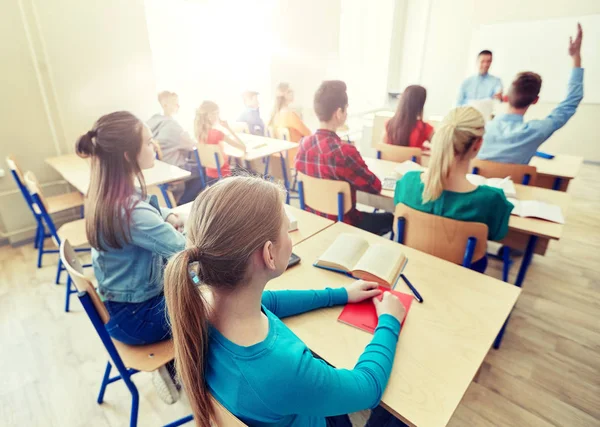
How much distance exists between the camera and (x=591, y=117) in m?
4.89

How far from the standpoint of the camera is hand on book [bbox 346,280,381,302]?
1.06 m

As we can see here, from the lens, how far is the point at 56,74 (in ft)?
9.91

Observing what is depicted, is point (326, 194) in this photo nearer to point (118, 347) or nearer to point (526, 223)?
point (526, 223)

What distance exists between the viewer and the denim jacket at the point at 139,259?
1213 mm

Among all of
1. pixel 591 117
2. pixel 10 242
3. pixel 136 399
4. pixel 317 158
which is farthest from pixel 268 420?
pixel 591 117

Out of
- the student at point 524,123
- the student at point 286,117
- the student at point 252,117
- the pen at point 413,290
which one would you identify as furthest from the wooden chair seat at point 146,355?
the student at point 252,117

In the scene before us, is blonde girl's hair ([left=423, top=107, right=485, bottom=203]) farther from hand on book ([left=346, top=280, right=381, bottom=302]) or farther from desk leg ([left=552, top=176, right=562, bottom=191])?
desk leg ([left=552, top=176, right=562, bottom=191])

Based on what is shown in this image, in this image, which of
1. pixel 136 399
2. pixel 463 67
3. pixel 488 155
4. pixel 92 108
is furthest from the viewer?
pixel 463 67

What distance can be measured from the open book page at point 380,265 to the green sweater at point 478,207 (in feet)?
1.23

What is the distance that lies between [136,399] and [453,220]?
1438 mm

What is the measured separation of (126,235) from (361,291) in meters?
0.83

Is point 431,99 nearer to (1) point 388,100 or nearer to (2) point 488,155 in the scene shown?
(1) point 388,100

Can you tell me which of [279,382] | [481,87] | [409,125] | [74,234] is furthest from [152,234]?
[481,87]

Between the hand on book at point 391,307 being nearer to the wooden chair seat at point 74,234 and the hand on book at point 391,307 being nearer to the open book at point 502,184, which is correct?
the open book at point 502,184
